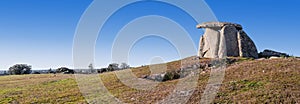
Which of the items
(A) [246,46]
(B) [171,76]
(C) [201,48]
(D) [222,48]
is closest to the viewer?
(B) [171,76]

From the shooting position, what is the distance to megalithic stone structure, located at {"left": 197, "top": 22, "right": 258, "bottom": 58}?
1451 inches

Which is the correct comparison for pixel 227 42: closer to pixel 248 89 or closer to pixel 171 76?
pixel 171 76

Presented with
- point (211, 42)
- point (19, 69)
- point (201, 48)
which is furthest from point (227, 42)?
point (19, 69)

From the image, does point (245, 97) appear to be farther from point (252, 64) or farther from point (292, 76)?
point (252, 64)

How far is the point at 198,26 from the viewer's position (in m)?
41.5

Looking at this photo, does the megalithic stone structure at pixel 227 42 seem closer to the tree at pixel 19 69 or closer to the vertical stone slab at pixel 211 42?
the vertical stone slab at pixel 211 42

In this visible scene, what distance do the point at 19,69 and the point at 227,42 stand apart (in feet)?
208

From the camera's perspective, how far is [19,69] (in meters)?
83.0

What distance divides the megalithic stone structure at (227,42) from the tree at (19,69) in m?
58.9

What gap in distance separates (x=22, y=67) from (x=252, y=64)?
7172 centimetres

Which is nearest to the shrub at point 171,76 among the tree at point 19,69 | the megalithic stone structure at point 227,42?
the megalithic stone structure at point 227,42

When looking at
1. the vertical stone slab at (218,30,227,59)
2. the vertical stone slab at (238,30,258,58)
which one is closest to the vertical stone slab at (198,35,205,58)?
the vertical stone slab at (218,30,227,59)

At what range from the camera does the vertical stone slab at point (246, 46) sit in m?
36.6

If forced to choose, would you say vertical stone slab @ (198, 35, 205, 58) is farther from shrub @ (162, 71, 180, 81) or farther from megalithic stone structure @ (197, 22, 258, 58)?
shrub @ (162, 71, 180, 81)
